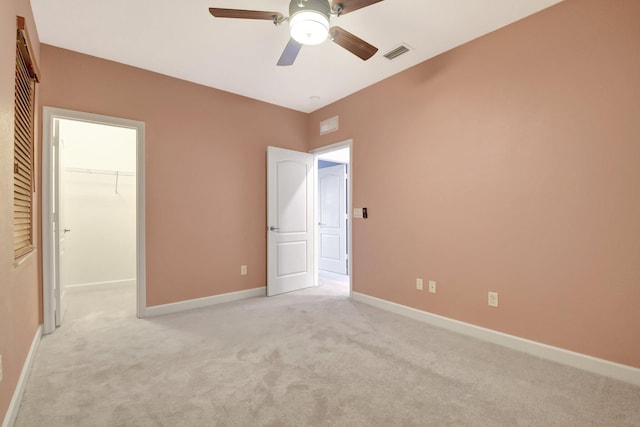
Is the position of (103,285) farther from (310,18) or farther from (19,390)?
(310,18)

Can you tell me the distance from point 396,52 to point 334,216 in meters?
3.40

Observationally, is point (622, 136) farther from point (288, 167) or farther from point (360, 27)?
point (288, 167)

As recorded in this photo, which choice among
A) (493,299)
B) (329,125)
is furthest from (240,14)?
(493,299)

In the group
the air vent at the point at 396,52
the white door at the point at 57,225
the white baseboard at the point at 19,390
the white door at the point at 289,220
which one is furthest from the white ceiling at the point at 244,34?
the white baseboard at the point at 19,390

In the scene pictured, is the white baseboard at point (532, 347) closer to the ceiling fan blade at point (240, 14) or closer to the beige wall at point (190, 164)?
the beige wall at point (190, 164)

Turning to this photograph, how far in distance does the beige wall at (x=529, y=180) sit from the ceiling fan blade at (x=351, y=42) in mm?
1116

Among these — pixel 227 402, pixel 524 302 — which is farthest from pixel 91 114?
pixel 524 302

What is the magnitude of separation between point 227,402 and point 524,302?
240 centimetres

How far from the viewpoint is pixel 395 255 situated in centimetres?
346

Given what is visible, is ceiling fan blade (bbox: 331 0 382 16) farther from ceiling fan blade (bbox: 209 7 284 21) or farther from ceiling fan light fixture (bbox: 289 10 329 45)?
ceiling fan blade (bbox: 209 7 284 21)

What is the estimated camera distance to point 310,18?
194 cm

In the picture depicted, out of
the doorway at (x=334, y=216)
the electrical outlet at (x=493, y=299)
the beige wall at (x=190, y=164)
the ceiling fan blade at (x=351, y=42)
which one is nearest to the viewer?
the ceiling fan blade at (x=351, y=42)

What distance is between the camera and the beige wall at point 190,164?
304cm

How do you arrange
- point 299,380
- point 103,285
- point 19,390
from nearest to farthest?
Answer: point 19,390 → point 299,380 → point 103,285
